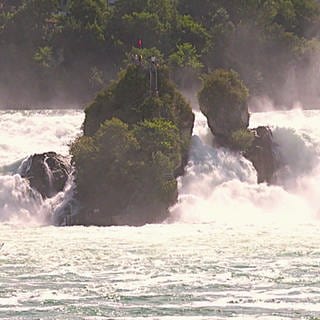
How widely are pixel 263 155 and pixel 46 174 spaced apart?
28.1 ft

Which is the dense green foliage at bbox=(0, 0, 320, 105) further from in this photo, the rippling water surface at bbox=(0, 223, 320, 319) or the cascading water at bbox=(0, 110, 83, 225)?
the rippling water surface at bbox=(0, 223, 320, 319)

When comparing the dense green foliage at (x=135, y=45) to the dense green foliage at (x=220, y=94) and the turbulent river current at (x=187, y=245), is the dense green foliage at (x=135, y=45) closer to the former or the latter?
the turbulent river current at (x=187, y=245)

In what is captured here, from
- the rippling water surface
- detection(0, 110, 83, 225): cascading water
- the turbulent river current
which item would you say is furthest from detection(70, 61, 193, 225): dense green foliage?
the rippling water surface

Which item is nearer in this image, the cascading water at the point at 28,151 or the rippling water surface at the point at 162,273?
the rippling water surface at the point at 162,273

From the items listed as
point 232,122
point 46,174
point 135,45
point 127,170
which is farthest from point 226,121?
point 135,45

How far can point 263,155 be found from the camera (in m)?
40.7

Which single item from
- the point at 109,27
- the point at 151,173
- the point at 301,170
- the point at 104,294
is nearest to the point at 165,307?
the point at 104,294

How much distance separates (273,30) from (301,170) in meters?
33.3

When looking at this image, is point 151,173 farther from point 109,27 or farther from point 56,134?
point 109,27

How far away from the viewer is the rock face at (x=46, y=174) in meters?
37.2

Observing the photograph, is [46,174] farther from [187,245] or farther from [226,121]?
[187,245]

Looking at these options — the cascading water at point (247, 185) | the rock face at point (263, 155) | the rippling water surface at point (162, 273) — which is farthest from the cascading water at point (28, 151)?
the rock face at point (263, 155)

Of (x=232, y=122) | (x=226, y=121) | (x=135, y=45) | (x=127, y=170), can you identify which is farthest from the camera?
(x=135, y=45)

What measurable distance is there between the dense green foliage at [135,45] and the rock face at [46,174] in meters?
32.6
